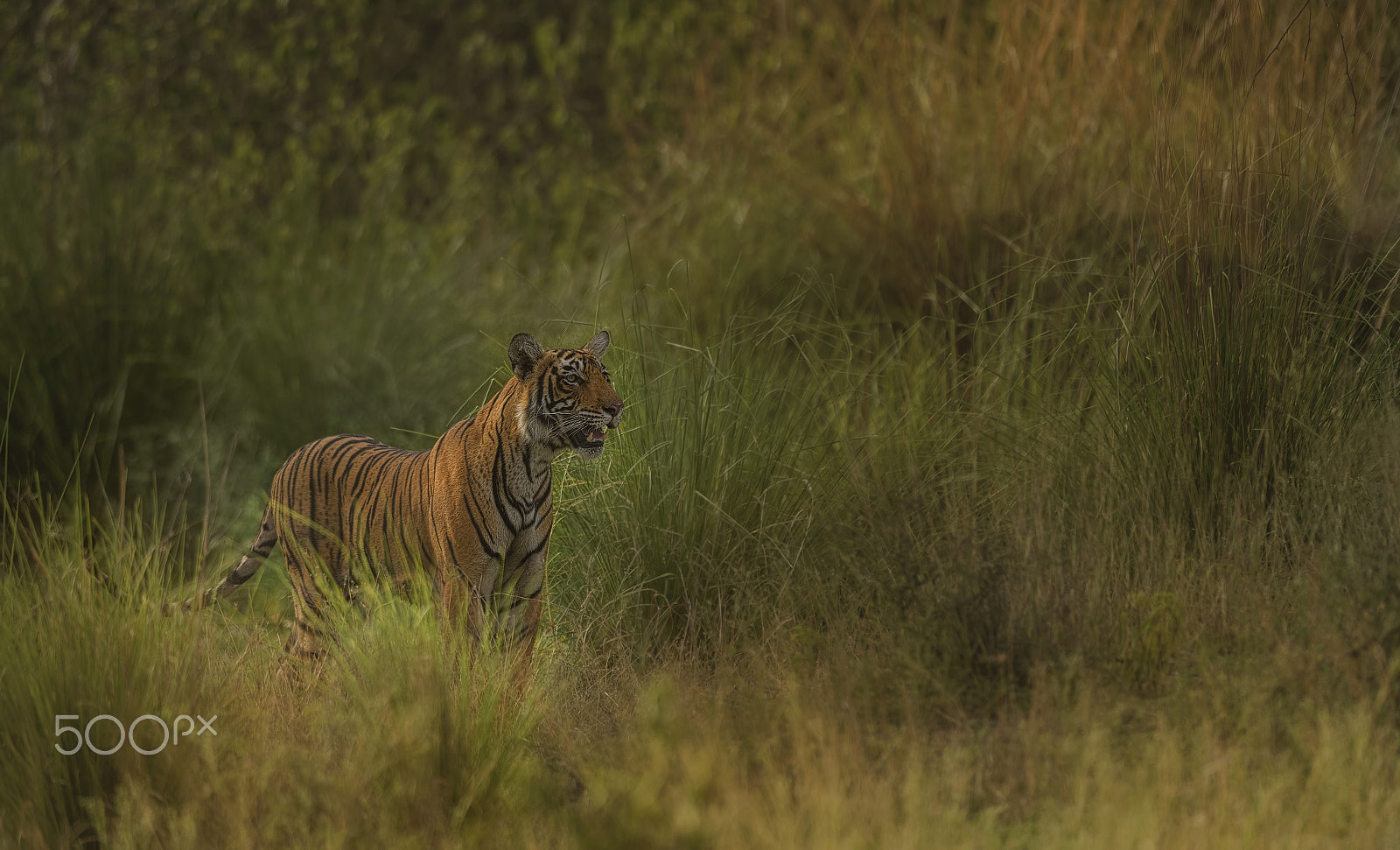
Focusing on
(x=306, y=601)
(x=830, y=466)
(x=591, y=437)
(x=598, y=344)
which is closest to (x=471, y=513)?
(x=591, y=437)

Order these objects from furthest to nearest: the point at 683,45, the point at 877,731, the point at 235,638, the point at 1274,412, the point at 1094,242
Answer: the point at 683,45, the point at 1094,242, the point at 235,638, the point at 1274,412, the point at 877,731

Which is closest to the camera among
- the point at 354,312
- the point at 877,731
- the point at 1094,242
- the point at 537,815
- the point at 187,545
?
the point at 537,815

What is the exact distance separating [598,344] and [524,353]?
215 mm

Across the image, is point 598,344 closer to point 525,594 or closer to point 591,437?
point 591,437

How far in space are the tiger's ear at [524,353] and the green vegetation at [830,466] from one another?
589 millimetres

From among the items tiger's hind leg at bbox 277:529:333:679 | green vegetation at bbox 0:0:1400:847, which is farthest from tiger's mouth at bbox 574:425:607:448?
tiger's hind leg at bbox 277:529:333:679

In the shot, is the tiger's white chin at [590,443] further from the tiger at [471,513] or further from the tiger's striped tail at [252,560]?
the tiger's striped tail at [252,560]

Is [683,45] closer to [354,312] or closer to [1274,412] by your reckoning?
[354,312]

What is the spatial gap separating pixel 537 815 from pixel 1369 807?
1.63 metres

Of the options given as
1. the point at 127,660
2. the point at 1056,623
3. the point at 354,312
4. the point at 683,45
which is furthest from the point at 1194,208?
the point at 683,45

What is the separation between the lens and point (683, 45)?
364 inches

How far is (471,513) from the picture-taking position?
410 centimetres

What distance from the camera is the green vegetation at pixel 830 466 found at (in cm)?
315

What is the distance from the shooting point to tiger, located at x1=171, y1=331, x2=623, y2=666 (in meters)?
4.02
